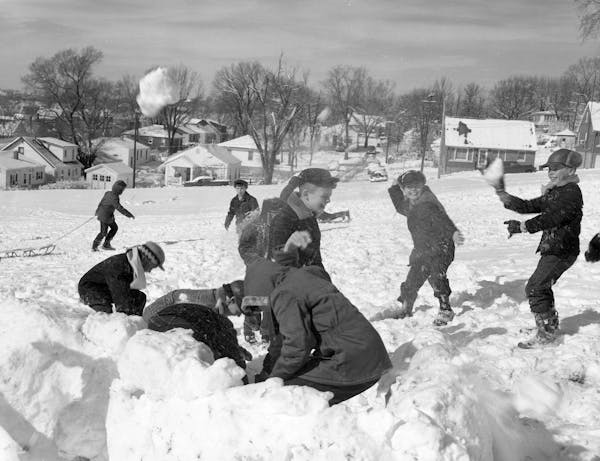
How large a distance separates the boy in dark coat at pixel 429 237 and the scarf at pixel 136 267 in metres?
2.83

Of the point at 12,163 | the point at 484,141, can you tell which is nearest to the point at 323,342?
the point at 484,141

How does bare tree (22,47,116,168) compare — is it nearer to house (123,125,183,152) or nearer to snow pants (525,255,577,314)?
house (123,125,183,152)

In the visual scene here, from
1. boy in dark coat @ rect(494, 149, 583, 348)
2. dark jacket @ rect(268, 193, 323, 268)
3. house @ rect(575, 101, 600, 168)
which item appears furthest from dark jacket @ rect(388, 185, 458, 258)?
house @ rect(575, 101, 600, 168)

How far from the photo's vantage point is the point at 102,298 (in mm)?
5902

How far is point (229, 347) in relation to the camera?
4.62 meters

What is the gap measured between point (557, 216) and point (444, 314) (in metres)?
1.75

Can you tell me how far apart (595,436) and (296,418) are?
6.71 ft

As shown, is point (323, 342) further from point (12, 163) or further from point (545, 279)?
point (12, 163)

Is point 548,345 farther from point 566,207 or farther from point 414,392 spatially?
point 414,392

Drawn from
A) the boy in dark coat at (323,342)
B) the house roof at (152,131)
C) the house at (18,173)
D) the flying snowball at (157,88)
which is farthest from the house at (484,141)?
the boy in dark coat at (323,342)

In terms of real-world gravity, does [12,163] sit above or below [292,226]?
below

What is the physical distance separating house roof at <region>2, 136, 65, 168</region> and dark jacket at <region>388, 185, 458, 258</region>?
5367 cm

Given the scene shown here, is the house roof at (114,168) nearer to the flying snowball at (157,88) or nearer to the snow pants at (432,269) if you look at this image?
the flying snowball at (157,88)

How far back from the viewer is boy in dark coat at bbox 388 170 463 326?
677cm
